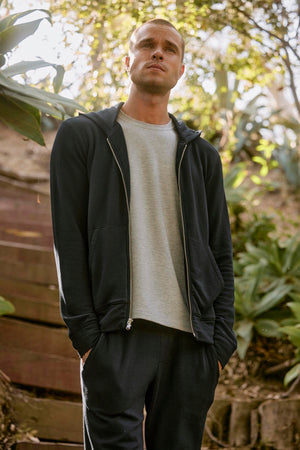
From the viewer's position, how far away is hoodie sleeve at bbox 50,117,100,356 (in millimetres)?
1563

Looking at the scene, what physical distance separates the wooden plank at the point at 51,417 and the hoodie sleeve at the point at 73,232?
136 centimetres

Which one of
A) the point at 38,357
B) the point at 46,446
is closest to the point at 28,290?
the point at 38,357

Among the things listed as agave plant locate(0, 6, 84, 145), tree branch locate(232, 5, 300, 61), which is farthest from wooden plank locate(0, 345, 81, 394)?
tree branch locate(232, 5, 300, 61)

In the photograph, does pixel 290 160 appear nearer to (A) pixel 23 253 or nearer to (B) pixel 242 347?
(B) pixel 242 347

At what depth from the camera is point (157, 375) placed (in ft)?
5.32

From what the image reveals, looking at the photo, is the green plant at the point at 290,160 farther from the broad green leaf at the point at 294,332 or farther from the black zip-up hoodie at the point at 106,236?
the black zip-up hoodie at the point at 106,236

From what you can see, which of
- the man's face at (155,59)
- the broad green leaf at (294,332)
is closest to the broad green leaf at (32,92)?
the man's face at (155,59)

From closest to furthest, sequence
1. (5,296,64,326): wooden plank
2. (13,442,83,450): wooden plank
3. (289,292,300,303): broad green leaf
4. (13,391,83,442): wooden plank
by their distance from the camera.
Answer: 1. (13,442,83,450): wooden plank
2. (13,391,83,442): wooden plank
3. (5,296,64,326): wooden plank
4. (289,292,300,303): broad green leaf

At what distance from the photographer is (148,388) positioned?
1.67m

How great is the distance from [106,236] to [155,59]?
634 mm

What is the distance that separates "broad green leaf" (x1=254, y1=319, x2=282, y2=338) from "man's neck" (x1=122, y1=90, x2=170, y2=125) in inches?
94.0

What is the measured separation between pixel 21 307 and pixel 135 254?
2.06 metres

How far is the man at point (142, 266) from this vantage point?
5.12 ft

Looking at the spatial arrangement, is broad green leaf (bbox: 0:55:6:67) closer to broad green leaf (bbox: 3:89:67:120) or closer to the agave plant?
the agave plant
